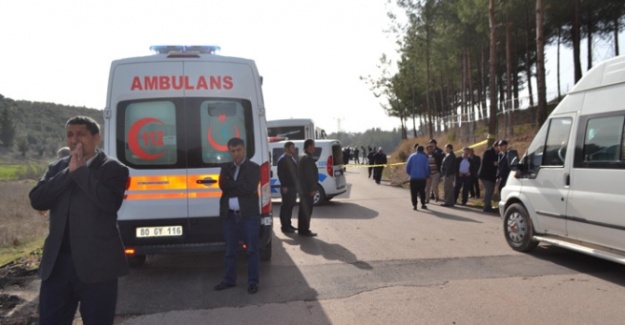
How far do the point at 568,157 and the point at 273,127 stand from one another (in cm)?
1651

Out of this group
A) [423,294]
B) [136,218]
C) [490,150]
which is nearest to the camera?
[423,294]

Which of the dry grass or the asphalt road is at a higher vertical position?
the dry grass

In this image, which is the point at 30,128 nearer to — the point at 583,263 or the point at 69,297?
the point at 583,263

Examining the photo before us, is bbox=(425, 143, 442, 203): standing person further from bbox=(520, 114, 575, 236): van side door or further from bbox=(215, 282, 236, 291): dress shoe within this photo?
bbox=(215, 282, 236, 291): dress shoe

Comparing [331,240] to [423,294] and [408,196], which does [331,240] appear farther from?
[408,196]

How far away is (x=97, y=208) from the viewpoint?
3121 mm

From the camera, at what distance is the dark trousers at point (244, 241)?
578cm

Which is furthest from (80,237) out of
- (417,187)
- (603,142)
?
(417,187)

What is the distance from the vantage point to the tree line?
878 inches

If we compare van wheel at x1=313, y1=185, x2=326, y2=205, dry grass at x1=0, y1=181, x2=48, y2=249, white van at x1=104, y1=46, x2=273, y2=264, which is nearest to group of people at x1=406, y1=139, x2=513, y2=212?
van wheel at x1=313, y1=185, x2=326, y2=205

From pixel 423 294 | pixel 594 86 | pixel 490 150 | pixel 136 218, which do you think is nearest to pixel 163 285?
pixel 136 218

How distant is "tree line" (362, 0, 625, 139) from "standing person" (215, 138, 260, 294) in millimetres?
14115

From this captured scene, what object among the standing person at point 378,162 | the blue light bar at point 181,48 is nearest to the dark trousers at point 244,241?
the blue light bar at point 181,48

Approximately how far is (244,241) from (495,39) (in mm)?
16261
